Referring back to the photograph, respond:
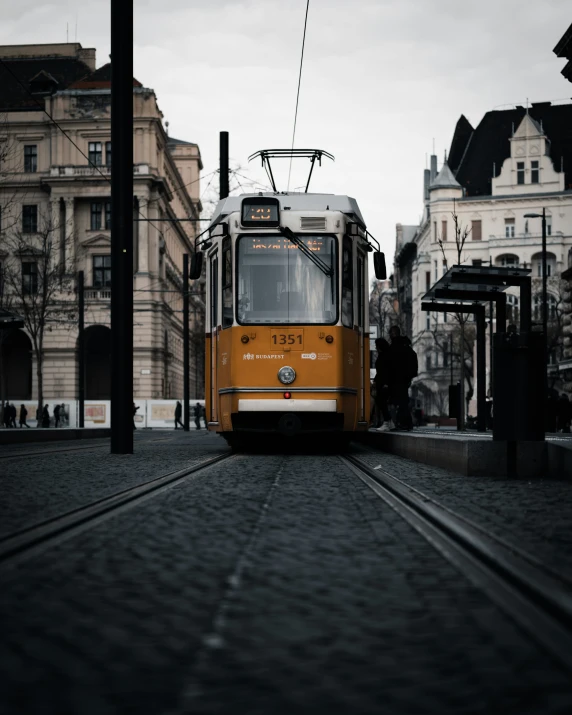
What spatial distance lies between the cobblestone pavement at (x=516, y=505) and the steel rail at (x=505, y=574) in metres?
0.12

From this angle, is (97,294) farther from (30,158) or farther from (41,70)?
(41,70)

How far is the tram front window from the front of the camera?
47.8 ft

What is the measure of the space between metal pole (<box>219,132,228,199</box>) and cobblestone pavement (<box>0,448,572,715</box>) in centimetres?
1969

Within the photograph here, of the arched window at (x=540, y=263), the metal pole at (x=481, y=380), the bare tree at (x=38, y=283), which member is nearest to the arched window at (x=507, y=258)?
the arched window at (x=540, y=263)

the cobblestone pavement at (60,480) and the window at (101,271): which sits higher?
the window at (101,271)

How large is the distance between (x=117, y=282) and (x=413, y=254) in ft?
322

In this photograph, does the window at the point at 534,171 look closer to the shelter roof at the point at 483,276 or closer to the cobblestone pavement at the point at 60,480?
the shelter roof at the point at 483,276

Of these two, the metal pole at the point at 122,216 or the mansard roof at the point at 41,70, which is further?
the mansard roof at the point at 41,70

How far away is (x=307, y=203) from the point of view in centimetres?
1523

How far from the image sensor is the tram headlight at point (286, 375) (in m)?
14.2

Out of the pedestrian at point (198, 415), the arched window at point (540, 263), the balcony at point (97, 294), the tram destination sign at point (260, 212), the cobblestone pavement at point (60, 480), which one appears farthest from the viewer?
the arched window at point (540, 263)

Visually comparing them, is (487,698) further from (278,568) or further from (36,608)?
(278,568)

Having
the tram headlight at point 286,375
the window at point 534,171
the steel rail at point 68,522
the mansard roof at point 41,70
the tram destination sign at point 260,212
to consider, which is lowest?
the steel rail at point 68,522

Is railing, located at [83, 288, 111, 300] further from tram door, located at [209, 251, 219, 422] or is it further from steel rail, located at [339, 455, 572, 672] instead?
steel rail, located at [339, 455, 572, 672]
